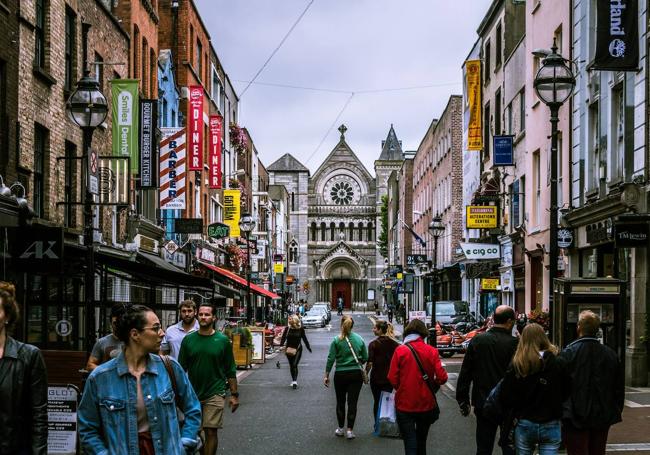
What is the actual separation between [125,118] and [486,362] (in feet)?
58.4

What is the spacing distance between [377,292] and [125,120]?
90.4 metres

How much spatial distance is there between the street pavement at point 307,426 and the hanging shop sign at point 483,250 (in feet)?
48.1

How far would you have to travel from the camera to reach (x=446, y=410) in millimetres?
17875

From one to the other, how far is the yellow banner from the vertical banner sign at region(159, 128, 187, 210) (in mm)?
11399

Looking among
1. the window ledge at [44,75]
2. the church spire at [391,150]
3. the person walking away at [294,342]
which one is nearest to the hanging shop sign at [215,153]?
the person walking away at [294,342]

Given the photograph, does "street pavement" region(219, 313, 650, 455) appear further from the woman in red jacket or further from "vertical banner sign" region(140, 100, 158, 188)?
"vertical banner sign" region(140, 100, 158, 188)

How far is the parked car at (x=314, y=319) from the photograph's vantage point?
6738cm

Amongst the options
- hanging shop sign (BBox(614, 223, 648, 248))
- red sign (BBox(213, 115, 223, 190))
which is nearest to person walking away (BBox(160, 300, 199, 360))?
hanging shop sign (BBox(614, 223, 648, 248))

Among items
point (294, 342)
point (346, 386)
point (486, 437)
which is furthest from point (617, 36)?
point (486, 437)

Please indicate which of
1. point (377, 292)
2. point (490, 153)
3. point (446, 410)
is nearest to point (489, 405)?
point (446, 410)

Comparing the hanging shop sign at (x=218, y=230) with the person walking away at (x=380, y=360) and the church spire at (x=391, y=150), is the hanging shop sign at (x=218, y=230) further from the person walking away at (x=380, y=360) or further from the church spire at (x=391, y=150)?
the church spire at (x=391, y=150)

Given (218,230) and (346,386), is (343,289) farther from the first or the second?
(346,386)

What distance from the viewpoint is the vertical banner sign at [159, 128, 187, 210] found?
1293 inches

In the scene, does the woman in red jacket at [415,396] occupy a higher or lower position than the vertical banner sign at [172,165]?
lower
